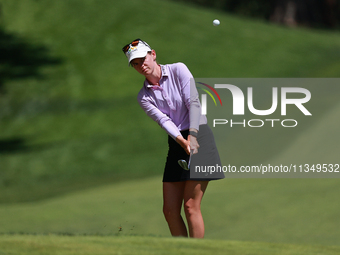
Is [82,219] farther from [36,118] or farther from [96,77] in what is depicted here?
[96,77]

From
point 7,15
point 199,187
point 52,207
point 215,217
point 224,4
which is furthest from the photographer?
point 224,4

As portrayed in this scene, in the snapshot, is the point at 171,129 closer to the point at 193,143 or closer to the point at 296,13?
the point at 193,143

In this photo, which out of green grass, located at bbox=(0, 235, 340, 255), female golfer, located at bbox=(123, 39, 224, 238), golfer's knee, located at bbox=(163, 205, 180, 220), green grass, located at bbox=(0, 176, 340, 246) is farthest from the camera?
green grass, located at bbox=(0, 176, 340, 246)

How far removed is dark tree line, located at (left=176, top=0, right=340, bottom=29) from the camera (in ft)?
108

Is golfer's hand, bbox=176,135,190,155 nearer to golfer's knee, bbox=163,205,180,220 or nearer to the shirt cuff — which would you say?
the shirt cuff

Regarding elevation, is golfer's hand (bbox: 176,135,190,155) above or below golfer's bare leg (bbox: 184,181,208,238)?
above

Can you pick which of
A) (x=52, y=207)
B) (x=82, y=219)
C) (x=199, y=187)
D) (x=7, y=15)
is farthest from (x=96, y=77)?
(x=199, y=187)

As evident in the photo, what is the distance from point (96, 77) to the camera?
18062mm

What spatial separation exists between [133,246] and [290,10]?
30822mm

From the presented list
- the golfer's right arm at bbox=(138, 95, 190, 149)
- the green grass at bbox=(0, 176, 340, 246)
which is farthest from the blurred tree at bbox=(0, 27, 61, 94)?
the golfer's right arm at bbox=(138, 95, 190, 149)

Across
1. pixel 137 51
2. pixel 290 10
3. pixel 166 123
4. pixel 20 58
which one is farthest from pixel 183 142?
pixel 290 10

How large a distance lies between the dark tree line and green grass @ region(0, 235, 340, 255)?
2934 centimetres

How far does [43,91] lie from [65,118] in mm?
1981

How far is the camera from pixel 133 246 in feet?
12.9
